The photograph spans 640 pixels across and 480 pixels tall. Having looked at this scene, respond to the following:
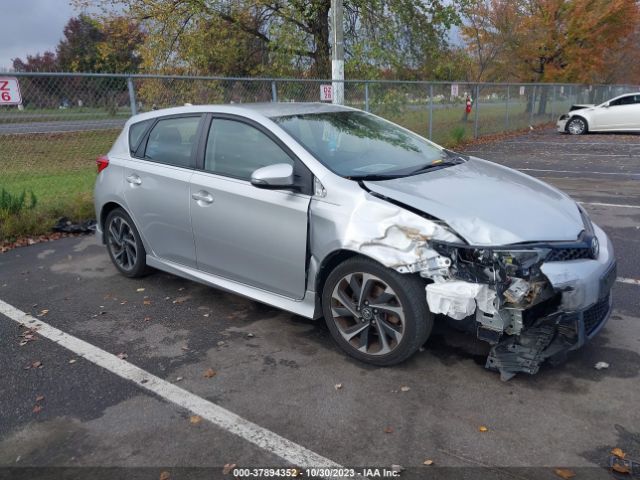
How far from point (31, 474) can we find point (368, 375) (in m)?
1.88

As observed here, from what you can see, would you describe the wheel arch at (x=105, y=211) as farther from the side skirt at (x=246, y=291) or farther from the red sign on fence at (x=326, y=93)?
the red sign on fence at (x=326, y=93)

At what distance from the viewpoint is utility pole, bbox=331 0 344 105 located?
994 cm

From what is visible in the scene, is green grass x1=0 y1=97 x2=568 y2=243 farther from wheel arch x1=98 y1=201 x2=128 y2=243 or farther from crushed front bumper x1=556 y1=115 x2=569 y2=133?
crushed front bumper x1=556 y1=115 x2=569 y2=133

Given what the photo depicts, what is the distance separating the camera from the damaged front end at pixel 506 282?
298 centimetres

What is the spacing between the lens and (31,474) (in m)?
2.61

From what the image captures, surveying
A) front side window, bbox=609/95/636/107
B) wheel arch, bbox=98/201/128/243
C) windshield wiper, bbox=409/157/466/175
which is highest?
front side window, bbox=609/95/636/107

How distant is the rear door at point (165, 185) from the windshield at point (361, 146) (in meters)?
0.94

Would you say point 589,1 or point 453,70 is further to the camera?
point 589,1

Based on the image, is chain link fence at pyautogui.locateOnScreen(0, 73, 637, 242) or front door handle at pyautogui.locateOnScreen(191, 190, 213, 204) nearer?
front door handle at pyautogui.locateOnScreen(191, 190, 213, 204)

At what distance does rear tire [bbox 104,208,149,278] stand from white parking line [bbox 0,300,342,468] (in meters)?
0.99

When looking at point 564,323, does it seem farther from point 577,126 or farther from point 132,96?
point 577,126

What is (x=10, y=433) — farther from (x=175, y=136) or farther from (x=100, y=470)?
(x=175, y=136)

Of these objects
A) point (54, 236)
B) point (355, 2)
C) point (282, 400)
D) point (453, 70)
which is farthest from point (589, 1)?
point (282, 400)

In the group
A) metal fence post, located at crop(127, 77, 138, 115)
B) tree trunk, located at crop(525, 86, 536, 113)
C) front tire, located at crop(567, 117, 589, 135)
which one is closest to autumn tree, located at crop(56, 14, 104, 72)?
tree trunk, located at crop(525, 86, 536, 113)
